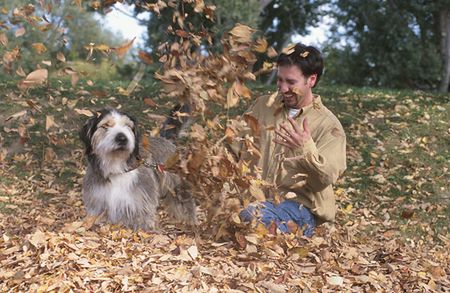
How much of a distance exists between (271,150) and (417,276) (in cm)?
157

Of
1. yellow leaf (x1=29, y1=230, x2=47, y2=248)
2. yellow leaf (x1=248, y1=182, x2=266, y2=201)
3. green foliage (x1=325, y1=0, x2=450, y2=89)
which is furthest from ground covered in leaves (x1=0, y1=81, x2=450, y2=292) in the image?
green foliage (x1=325, y1=0, x2=450, y2=89)

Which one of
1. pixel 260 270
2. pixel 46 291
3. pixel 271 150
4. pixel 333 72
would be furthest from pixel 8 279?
pixel 333 72

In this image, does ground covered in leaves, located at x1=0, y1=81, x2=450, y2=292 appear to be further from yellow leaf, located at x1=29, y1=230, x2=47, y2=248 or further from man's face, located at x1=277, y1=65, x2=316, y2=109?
man's face, located at x1=277, y1=65, x2=316, y2=109

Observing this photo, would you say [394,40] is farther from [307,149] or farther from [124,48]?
[124,48]

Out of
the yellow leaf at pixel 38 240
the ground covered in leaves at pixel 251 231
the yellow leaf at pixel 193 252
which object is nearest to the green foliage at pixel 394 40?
the ground covered in leaves at pixel 251 231

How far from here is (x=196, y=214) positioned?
7051 mm

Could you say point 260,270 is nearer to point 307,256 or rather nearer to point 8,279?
point 307,256

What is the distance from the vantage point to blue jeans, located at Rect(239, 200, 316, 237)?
4.68 metres

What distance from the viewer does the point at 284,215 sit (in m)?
4.97

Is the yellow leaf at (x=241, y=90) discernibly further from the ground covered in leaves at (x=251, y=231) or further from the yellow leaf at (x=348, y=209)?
the yellow leaf at (x=348, y=209)

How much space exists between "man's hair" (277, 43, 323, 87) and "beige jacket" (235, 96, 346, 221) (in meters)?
0.28

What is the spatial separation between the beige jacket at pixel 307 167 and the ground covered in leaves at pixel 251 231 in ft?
1.20

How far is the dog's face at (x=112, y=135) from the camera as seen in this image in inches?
220

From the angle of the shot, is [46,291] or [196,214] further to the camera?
[196,214]
